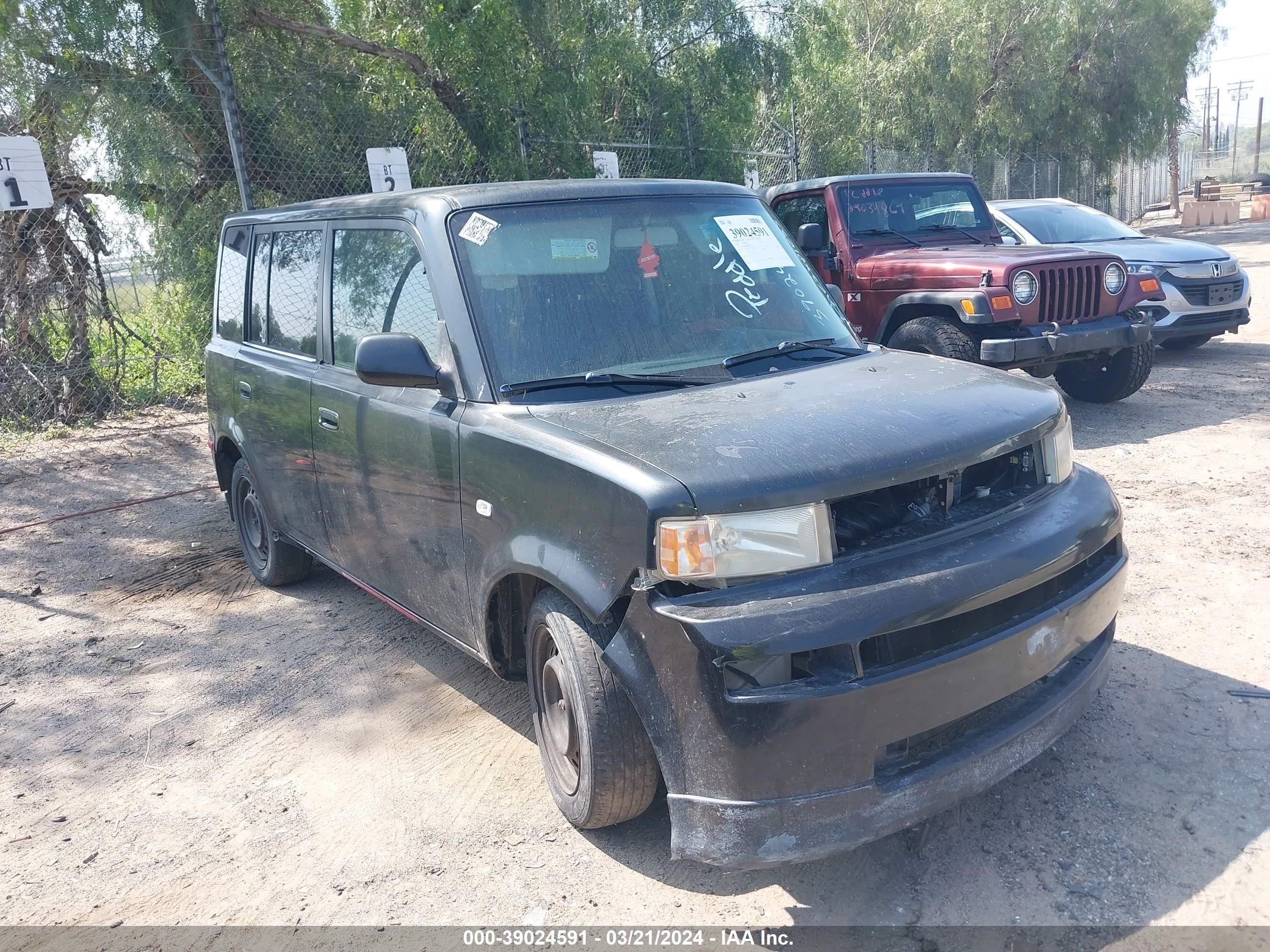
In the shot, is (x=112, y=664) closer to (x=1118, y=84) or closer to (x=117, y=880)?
(x=117, y=880)

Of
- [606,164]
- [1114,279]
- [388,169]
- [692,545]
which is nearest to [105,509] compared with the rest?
[388,169]

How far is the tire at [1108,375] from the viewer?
8.10m

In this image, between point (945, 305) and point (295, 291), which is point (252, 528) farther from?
point (945, 305)

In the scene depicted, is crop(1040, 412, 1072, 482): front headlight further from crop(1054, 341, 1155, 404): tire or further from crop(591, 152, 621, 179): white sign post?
crop(591, 152, 621, 179): white sign post

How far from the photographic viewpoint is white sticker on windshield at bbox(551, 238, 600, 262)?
3.59m

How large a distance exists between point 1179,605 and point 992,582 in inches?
88.6

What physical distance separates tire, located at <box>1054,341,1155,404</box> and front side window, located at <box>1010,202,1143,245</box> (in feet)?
7.72

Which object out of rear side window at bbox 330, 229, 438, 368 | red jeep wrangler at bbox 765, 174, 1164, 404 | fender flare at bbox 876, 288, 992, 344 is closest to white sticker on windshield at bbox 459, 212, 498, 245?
rear side window at bbox 330, 229, 438, 368

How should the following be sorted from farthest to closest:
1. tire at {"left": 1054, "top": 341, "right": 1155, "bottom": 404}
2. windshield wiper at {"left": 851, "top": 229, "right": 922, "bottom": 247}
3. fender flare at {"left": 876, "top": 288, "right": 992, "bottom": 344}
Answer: windshield wiper at {"left": 851, "top": 229, "right": 922, "bottom": 247} → tire at {"left": 1054, "top": 341, "right": 1155, "bottom": 404} → fender flare at {"left": 876, "top": 288, "right": 992, "bottom": 344}

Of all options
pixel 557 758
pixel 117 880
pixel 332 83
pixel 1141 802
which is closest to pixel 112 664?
pixel 117 880

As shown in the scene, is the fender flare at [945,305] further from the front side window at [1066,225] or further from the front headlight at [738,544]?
the front headlight at [738,544]

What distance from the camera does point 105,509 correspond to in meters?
7.51

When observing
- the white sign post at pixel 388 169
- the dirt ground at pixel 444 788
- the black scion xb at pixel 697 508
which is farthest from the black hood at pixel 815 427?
the white sign post at pixel 388 169

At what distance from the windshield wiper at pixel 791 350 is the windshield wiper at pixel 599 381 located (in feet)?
0.68
